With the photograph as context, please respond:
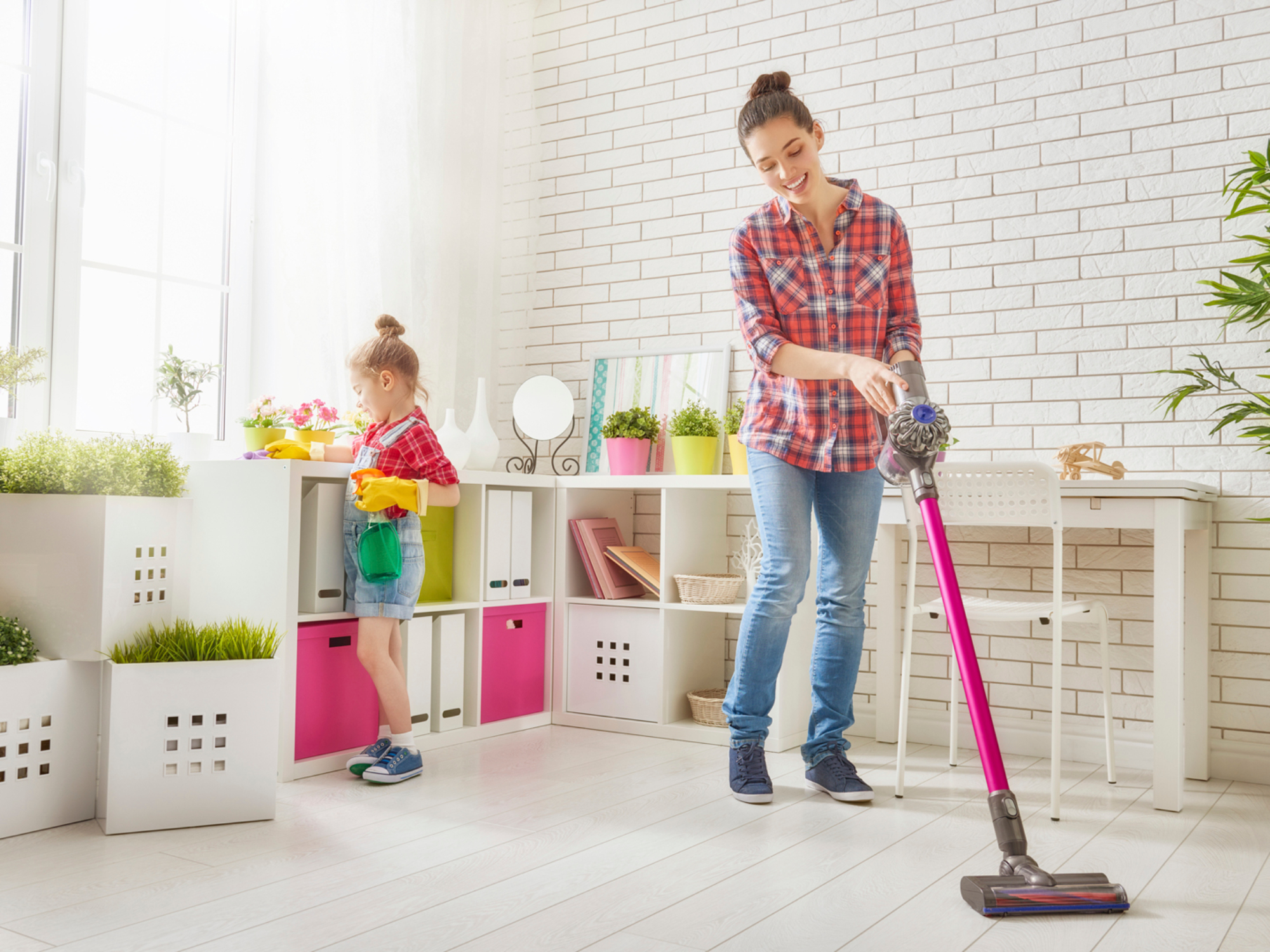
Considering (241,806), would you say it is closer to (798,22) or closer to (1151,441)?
(1151,441)

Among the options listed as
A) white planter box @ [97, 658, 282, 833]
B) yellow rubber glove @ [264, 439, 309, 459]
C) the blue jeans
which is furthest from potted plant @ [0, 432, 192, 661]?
the blue jeans

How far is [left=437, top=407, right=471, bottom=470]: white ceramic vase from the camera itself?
2797 mm

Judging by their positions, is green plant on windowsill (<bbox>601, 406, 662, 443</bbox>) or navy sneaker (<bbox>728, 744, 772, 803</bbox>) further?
green plant on windowsill (<bbox>601, 406, 662, 443</bbox>)

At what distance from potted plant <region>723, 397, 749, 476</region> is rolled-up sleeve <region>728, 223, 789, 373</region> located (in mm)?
711

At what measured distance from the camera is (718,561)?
3174mm

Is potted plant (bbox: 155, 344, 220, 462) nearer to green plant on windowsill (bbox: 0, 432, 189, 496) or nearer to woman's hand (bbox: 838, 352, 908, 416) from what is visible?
green plant on windowsill (bbox: 0, 432, 189, 496)

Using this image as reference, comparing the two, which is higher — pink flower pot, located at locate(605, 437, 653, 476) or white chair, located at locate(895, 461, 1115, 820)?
pink flower pot, located at locate(605, 437, 653, 476)

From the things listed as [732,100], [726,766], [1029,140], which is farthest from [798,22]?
[726,766]

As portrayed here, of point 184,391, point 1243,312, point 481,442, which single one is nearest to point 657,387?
point 481,442

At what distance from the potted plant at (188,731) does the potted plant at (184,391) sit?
67 centimetres

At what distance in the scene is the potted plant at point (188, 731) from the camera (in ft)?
6.12

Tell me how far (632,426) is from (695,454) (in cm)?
23

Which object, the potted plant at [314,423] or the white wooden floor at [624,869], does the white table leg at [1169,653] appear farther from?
the potted plant at [314,423]

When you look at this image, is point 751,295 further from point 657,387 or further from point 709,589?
point 657,387
